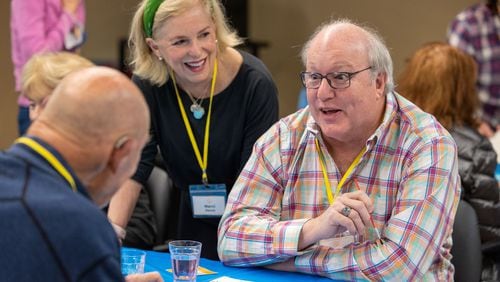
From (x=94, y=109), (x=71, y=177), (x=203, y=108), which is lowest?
(x=203, y=108)

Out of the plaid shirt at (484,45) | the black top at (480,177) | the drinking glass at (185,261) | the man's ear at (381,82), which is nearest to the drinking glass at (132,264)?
the drinking glass at (185,261)

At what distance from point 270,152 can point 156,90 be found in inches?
30.4

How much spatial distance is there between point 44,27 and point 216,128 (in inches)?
→ 75.8

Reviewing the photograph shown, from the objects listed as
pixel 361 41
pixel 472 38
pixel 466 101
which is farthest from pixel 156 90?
pixel 472 38

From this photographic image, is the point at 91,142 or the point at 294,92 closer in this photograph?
the point at 91,142

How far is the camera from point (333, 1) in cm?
809

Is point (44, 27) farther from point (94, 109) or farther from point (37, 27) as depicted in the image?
point (94, 109)

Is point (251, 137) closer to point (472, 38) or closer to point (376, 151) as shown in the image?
point (376, 151)

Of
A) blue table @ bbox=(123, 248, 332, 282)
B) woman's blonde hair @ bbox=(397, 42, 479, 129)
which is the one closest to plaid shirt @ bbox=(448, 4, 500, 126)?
woman's blonde hair @ bbox=(397, 42, 479, 129)

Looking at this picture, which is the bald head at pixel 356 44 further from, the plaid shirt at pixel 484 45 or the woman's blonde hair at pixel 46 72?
the plaid shirt at pixel 484 45

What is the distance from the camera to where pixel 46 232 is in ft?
4.49

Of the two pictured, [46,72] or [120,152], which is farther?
[46,72]

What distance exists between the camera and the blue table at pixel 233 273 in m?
2.35

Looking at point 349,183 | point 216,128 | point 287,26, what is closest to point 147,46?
point 216,128
